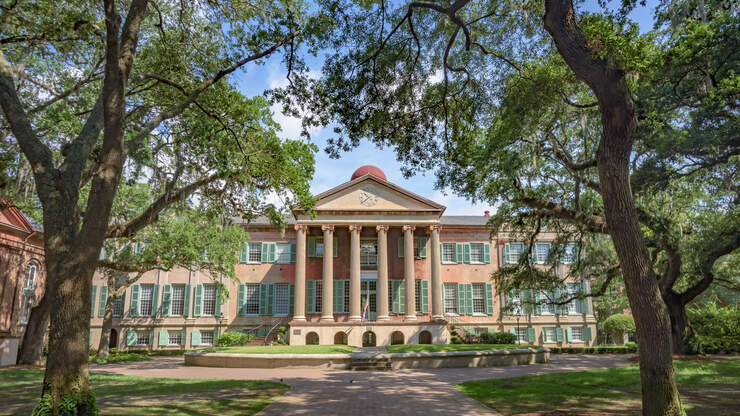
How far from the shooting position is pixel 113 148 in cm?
716

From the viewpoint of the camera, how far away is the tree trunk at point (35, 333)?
62.5ft

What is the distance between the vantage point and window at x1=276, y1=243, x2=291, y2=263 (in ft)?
105

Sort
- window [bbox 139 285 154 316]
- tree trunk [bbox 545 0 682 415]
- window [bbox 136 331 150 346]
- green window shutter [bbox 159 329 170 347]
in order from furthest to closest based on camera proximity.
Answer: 1. window [bbox 139 285 154 316]
2. window [bbox 136 331 150 346]
3. green window shutter [bbox 159 329 170 347]
4. tree trunk [bbox 545 0 682 415]

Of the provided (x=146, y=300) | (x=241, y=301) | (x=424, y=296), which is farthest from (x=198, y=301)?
(x=424, y=296)

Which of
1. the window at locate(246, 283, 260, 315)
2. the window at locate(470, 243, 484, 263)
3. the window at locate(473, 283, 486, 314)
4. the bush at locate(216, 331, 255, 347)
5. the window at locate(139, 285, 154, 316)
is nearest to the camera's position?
the bush at locate(216, 331, 255, 347)

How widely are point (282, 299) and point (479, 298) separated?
13994 millimetres

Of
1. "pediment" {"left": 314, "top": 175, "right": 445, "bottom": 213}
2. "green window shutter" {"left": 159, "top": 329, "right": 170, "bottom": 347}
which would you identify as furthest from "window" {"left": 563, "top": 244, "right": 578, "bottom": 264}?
"green window shutter" {"left": 159, "top": 329, "right": 170, "bottom": 347}

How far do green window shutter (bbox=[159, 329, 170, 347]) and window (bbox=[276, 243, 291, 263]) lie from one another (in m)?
8.63

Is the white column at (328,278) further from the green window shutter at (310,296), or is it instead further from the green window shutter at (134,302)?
the green window shutter at (134,302)

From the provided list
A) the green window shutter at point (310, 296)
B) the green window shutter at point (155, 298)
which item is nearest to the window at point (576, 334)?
the green window shutter at point (310, 296)

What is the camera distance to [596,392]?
10227 mm

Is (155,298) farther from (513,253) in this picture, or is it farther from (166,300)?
(513,253)

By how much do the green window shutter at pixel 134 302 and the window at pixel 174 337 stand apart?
2.72 m

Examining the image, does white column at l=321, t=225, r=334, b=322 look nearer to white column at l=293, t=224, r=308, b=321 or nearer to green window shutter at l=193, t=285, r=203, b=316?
white column at l=293, t=224, r=308, b=321
